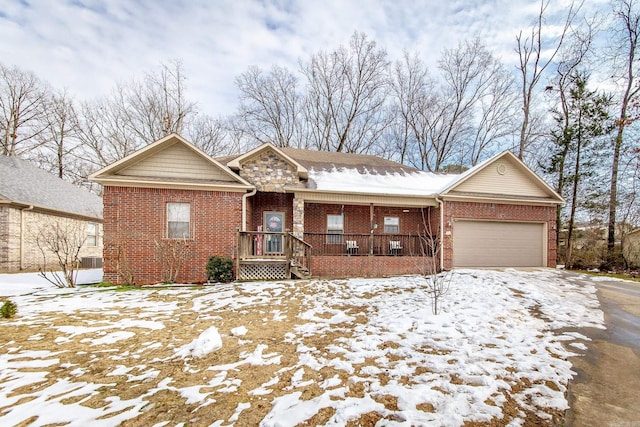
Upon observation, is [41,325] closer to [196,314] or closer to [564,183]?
[196,314]

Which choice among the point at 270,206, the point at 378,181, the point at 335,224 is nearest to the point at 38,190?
the point at 270,206

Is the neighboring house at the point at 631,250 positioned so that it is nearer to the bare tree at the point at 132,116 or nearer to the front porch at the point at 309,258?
the front porch at the point at 309,258

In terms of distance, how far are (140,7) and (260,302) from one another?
12.7 meters

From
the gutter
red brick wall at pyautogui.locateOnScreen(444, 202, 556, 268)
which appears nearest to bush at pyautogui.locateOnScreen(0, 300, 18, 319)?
the gutter

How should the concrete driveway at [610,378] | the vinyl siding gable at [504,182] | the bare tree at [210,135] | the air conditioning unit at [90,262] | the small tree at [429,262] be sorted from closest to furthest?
the concrete driveway at [610,378]
the small tree at [429,262]
the vinyl siding gable at [504,182]
the air conditioning unit at [90,262]
the bare tree at [210,135]

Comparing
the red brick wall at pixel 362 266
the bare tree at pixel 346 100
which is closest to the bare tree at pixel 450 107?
the bare tree at pixel 346 100

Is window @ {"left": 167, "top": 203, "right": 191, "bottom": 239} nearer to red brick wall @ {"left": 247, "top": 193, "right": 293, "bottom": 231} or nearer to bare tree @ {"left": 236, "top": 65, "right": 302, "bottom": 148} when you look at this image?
red brick wall @ {"left": 247, "top": 193, "right": 293, "bottom": 231}

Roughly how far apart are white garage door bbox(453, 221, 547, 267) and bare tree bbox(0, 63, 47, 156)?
95.3ft

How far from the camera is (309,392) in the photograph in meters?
2.90

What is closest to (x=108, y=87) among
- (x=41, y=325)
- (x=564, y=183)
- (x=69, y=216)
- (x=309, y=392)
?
(x=69, y=216)

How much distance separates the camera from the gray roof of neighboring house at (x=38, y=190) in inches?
482

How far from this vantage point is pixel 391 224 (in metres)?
12.7

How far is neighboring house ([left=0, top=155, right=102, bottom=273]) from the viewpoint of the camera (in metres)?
11.6

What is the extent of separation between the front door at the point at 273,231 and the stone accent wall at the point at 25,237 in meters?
10.6
